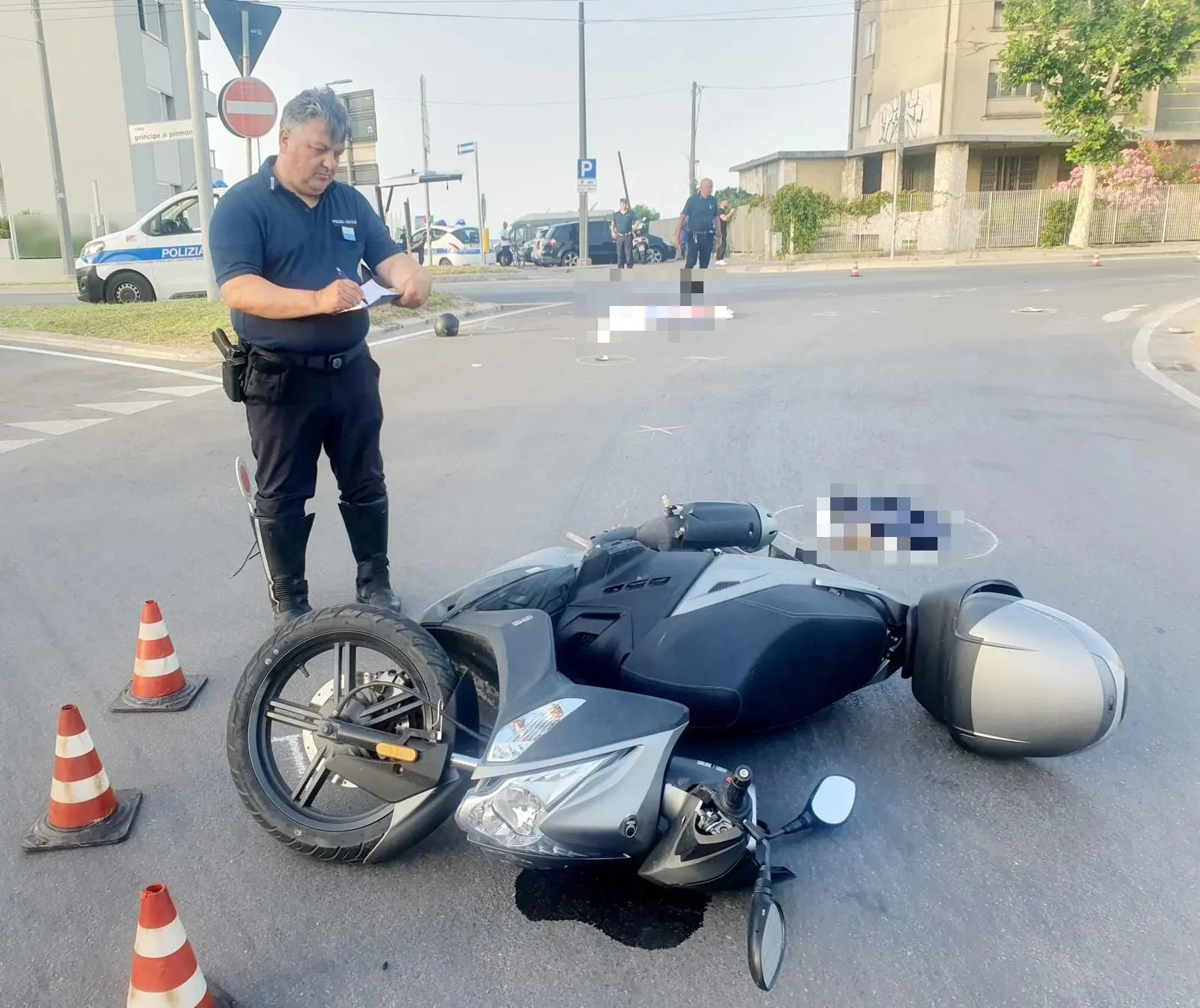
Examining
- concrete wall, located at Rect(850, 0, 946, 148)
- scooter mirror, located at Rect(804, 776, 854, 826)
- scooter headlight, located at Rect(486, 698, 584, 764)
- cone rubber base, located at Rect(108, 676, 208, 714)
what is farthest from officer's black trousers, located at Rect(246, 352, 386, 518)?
concrete wall, located at Rect(850, 0, 946, 148)

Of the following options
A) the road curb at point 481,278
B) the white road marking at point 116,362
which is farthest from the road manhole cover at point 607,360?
the road curb at point 481,278

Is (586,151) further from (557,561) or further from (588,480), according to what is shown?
(557,561)

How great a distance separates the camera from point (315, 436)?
3848 millimetres

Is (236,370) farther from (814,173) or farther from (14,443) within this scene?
(814,173)

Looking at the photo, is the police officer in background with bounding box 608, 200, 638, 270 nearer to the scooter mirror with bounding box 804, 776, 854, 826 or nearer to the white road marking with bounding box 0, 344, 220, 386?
the white road marking with bounding box 0, 344, 220, 386

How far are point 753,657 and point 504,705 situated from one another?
75 centimetres

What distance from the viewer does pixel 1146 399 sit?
840 cm

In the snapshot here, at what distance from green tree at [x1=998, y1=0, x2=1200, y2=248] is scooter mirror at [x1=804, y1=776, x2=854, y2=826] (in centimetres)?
3405

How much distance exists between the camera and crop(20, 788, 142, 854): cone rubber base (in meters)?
2.71

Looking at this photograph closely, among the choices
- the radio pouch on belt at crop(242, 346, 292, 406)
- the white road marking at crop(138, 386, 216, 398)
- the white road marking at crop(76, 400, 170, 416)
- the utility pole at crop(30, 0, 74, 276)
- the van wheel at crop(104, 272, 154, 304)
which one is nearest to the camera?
the radio pouch on belt at crop(242, 346, 292, 406)

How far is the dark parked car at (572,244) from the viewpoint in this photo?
1446 inches

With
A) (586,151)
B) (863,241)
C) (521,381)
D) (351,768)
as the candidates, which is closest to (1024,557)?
(351,768)

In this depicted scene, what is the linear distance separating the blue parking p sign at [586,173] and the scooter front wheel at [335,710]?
90.8 ft

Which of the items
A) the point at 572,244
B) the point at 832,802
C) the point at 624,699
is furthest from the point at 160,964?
the point at 572,244
